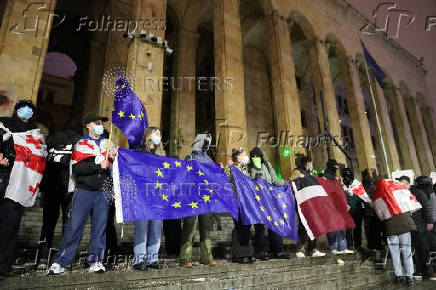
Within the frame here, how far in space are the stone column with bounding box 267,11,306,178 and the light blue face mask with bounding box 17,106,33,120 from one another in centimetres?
1019

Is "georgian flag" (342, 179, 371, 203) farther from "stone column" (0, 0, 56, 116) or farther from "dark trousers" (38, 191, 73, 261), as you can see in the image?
"stone column" (0, 0, 56, 116)

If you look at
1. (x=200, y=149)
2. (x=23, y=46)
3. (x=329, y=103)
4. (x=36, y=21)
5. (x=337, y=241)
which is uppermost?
(x=329, y=103)

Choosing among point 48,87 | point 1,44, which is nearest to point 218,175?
point 1,44

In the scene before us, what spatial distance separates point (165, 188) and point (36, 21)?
677 centimetres

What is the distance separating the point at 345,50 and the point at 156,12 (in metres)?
14.2

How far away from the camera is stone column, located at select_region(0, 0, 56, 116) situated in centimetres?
673

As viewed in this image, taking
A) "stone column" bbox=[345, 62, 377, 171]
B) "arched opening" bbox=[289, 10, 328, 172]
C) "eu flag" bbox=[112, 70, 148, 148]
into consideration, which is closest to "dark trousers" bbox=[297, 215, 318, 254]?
"eu flag" bbox=[112, 70, 148, 148]

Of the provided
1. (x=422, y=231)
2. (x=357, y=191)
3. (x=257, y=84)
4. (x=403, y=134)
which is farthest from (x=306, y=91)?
(x=422, y=231)

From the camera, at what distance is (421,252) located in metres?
5.69

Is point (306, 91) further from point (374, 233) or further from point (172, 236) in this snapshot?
point (172, 236)

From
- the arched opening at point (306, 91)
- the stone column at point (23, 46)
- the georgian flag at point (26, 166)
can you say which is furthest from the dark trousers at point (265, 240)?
the arched opening at point (306, 91)

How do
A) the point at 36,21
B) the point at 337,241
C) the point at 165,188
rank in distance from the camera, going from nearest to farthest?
the point at 165,188
the point at 337,241
the point at 36,21

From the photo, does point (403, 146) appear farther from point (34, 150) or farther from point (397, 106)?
point (34, 150)

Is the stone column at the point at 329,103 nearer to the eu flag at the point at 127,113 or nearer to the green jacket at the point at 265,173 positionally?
the green jacket at the point at 265,173
